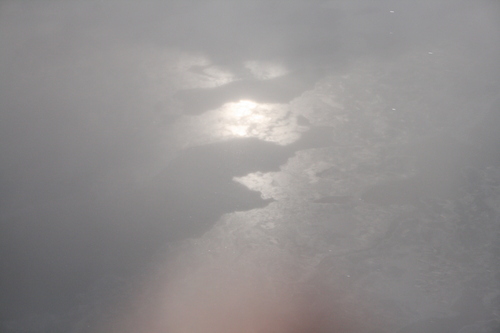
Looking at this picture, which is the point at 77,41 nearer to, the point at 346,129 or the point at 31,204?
the point at 31,204

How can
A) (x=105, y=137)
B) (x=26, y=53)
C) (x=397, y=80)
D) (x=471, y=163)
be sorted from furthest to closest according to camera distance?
(x=26, y=53)
(x=397, y=80)
(x=105, y=137)
(x=471, y=163)

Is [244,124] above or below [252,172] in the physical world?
above

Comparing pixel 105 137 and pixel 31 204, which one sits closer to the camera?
pixel 31 204

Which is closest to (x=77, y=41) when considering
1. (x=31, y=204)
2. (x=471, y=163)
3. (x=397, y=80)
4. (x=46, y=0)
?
(x=46, y=0)

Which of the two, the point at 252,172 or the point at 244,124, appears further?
the point at 244,124

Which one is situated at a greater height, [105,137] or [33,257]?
[105,137]

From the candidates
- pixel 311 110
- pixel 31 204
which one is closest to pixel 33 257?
pixel 31 204

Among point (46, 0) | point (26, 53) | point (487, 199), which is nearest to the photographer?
point (487, 199)

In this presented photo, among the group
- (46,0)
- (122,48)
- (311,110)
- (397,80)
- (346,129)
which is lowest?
(346,129)

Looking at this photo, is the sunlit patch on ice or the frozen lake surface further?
the sunlit patch on ice

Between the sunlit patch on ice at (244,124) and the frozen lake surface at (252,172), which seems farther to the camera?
the sunlit patch on ice at (244,124)
